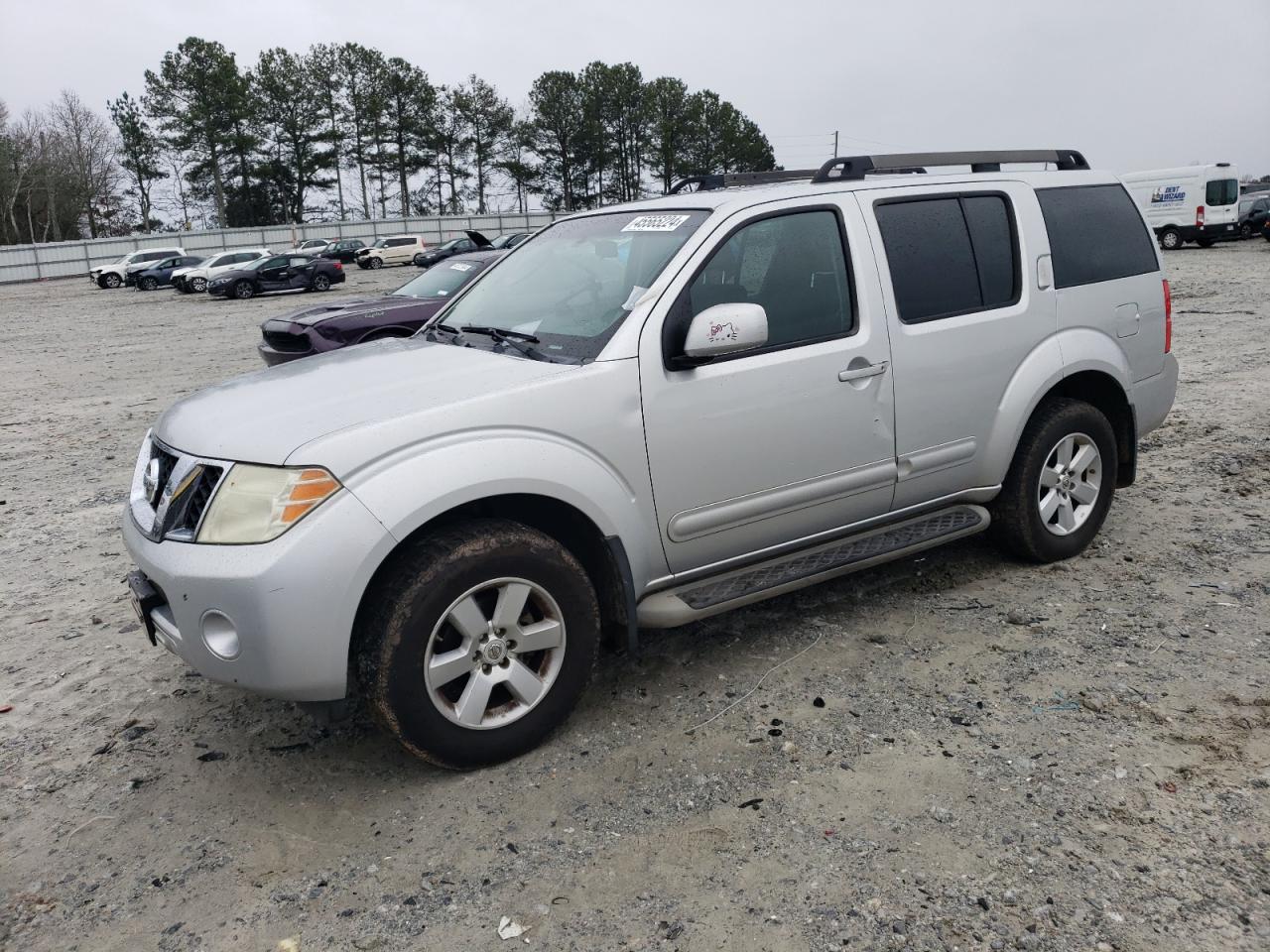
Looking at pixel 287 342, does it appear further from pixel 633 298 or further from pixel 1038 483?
pixel 1038 483

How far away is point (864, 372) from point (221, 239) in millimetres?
62554

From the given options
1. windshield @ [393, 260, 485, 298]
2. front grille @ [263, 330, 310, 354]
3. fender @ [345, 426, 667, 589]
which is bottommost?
fender @ [345, 426, 667, 589]

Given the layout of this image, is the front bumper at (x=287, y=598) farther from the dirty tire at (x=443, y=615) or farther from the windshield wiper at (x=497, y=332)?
the windshield wiper at (x=497, y=332)

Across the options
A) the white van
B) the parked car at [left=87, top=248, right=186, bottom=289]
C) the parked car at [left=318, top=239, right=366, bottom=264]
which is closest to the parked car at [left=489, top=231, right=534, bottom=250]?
the parked car at [left=318, top=239, right=366, bottom=264]

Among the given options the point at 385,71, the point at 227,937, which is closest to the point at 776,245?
the point at 227,937

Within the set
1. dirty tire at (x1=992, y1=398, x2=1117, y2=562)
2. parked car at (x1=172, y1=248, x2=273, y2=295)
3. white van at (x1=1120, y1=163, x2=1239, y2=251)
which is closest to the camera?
dirty tire at (x1=992, y1=398, x2=1117, y2=562)

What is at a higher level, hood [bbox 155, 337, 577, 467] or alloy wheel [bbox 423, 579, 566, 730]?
hood [bbox 155, 337, 577, 467]

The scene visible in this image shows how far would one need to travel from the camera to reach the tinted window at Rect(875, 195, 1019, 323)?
13.9 feet

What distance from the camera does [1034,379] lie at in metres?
4.57

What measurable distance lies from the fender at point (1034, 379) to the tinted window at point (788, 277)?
98 cm

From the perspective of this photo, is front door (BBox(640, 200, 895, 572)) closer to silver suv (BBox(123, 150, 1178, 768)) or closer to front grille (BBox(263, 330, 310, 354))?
silver suv (BBox(123, 150, 1178, 768))

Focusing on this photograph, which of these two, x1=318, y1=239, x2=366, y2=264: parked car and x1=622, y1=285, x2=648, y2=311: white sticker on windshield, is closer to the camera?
x1=622, y1=285, x2=648, y2=311: white sticker on windshield

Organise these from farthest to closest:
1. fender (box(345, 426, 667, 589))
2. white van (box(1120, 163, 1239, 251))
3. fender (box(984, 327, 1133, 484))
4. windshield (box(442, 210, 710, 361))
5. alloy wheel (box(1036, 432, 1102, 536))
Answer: white van (box(1120, 163, 1239, 251)) < alloy wheel (box(1036, 432, 1102, 536)) < fender (box(984, 327, 1133, 484)) < windshield (box(442, 210, 710, 361)) < fender (box(345, 426, 667, 589))

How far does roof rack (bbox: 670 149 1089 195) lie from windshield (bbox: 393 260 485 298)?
5971mm
